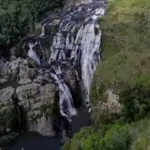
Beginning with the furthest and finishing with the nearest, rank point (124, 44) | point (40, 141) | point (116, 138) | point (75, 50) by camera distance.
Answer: point (75, 50) → point (124, 44) → point (40, 141) → point (116, 138)

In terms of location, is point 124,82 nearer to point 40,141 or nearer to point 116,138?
point 116,138

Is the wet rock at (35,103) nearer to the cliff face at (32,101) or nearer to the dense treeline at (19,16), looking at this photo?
the cliff face at (32,101)

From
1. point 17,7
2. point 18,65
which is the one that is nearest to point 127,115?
point 18,65

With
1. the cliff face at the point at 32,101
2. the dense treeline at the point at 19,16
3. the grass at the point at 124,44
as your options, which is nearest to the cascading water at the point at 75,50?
the grass at the point at 124,44

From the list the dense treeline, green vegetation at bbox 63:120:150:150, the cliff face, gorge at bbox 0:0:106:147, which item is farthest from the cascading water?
green vegetation at bbox 63:120:150:150

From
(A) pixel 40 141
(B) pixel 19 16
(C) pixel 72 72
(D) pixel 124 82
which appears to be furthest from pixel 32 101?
(B) pixel 19 16

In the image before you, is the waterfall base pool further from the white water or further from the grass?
the white water
